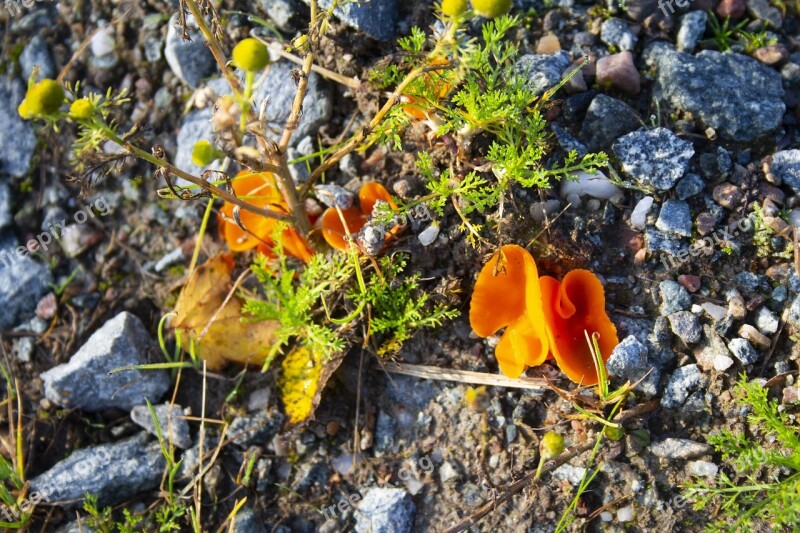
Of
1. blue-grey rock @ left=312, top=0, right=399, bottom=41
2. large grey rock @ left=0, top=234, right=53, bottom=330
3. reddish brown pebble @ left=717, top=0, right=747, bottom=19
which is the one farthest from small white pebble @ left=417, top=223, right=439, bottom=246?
large grey rock @ left=0, top=234, right=53, bottom=330

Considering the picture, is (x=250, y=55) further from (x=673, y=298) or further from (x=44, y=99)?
(x=673, y=298)

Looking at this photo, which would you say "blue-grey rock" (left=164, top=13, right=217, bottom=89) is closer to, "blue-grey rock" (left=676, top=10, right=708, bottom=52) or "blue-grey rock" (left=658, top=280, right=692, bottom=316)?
"blue-grey rock" (left=676, top=10, right=708, bottom=52)

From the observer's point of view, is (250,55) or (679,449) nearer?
(250,55)

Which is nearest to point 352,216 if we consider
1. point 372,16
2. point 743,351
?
point 372,16

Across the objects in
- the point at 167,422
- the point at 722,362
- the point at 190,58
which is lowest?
the point at 722,362

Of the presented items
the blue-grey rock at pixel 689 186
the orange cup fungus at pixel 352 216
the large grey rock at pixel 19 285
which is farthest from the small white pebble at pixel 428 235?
the large grey rock at pixel 19 285

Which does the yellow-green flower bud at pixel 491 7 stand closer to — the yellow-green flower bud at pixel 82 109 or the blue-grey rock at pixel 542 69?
the blue-grey rock at pixel 542 69
